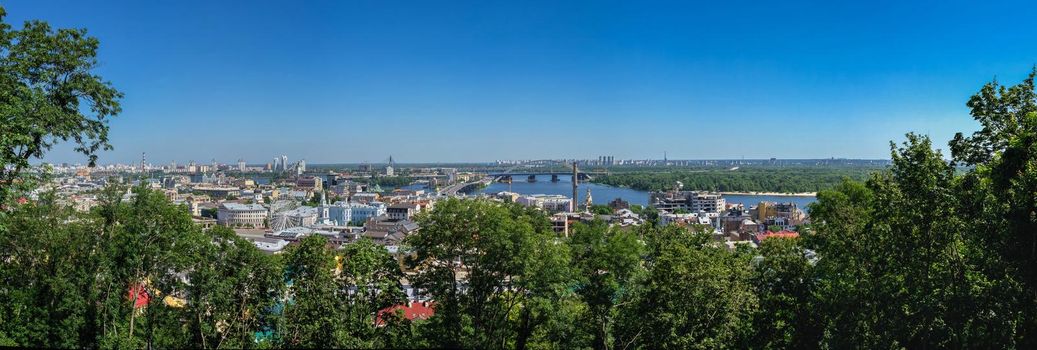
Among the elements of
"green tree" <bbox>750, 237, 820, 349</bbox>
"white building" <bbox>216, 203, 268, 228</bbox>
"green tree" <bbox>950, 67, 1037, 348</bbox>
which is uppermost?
"green tree" <bbox>950, 67, 1037, 348</bbox>

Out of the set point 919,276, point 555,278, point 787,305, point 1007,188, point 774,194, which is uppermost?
point 1007,188

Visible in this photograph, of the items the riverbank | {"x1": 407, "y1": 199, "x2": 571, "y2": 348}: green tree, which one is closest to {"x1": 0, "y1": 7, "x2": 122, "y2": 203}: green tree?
{"x1": 407, "y1": 199, "x2": 571, "y2": 348}: green tree

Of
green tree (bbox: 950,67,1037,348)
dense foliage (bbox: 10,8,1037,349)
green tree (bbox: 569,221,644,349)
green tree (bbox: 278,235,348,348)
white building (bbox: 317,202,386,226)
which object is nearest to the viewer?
green tree (bbox: 950,67,1037,348)

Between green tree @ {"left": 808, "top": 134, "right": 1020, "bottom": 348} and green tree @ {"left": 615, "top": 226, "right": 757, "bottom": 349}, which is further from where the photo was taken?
green tree @ {"left": 615, "top": 226, "right": 757, "bottom": 349}

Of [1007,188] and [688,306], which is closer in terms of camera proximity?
[1007,188]

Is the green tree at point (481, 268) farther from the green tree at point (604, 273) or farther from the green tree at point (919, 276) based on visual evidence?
the green tree at point (919, 276)

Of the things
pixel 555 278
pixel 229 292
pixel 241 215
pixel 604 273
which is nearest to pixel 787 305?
pixel 604 273

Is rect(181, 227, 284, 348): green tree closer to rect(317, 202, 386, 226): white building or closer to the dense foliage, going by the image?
the dense foliage

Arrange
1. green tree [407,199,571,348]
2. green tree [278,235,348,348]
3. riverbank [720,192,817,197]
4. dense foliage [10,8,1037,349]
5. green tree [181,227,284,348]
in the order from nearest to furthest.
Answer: dense foliage [10,8,1037,349] < green tree [278,235,348,348] < green tree [407,199,571,348] < green tree [181,227,284,348] < riverbank [720,192,817,197]

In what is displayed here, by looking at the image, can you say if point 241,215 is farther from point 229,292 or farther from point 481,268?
point 481,268

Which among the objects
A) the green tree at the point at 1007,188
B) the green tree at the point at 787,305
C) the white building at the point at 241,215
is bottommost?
the white building at the point at 241,215

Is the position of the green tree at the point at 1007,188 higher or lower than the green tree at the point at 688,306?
higher

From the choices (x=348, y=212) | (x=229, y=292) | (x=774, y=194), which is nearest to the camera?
(x=229, y=292)

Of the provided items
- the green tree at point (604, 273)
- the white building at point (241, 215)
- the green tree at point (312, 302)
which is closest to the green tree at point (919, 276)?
the green tree at point (604, 273)
